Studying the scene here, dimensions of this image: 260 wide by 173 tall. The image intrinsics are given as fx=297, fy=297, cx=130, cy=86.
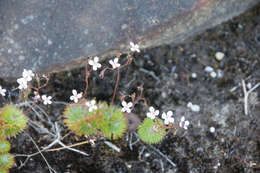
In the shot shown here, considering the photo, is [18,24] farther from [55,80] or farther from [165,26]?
[165,26]

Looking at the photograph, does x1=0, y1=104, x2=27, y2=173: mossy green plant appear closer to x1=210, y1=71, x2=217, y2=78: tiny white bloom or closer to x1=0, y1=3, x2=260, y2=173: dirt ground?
x1=0, y1=3, x2=260, y2=173: dirt ground

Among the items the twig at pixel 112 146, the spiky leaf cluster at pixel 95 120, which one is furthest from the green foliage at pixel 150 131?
the twig at pixel 112 146

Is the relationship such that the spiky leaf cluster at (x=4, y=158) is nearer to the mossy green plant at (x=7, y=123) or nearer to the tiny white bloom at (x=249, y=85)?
the mossy green plant at (x=7, y=123)

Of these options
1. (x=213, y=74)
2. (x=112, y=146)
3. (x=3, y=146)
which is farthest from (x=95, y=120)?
(x=213, y=74)

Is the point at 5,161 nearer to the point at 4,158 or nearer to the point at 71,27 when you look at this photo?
the point at 4,158

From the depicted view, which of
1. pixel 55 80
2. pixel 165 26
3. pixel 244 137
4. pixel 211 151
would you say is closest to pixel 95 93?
pixel 55 80

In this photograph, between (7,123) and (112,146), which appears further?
(112,146)

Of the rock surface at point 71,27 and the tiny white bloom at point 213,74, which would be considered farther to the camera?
the tiny white bloom at point 213,74
